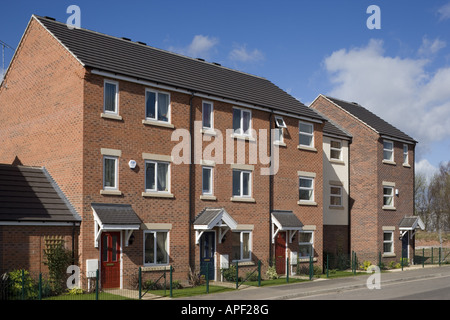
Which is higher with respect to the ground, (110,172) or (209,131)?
(209,131)

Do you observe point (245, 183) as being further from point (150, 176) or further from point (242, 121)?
point (150, 176)

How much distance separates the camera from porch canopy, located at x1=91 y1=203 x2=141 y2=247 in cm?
1997

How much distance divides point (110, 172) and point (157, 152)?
2.31 metres

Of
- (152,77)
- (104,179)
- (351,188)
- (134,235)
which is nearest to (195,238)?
(134,235)

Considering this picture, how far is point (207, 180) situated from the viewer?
24.7 meters

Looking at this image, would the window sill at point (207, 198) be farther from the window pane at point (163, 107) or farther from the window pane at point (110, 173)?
the window pane at point (110, 173)

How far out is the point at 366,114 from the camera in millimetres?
37719

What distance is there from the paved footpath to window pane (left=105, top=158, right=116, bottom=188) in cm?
538

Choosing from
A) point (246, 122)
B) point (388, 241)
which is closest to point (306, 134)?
point (246, 122)

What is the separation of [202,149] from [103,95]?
5.22 meters

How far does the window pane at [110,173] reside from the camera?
21.2 m

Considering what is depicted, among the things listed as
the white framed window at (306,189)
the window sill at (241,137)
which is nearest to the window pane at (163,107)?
the window sill at (241,137)

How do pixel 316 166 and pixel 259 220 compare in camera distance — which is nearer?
pixel 259 220
